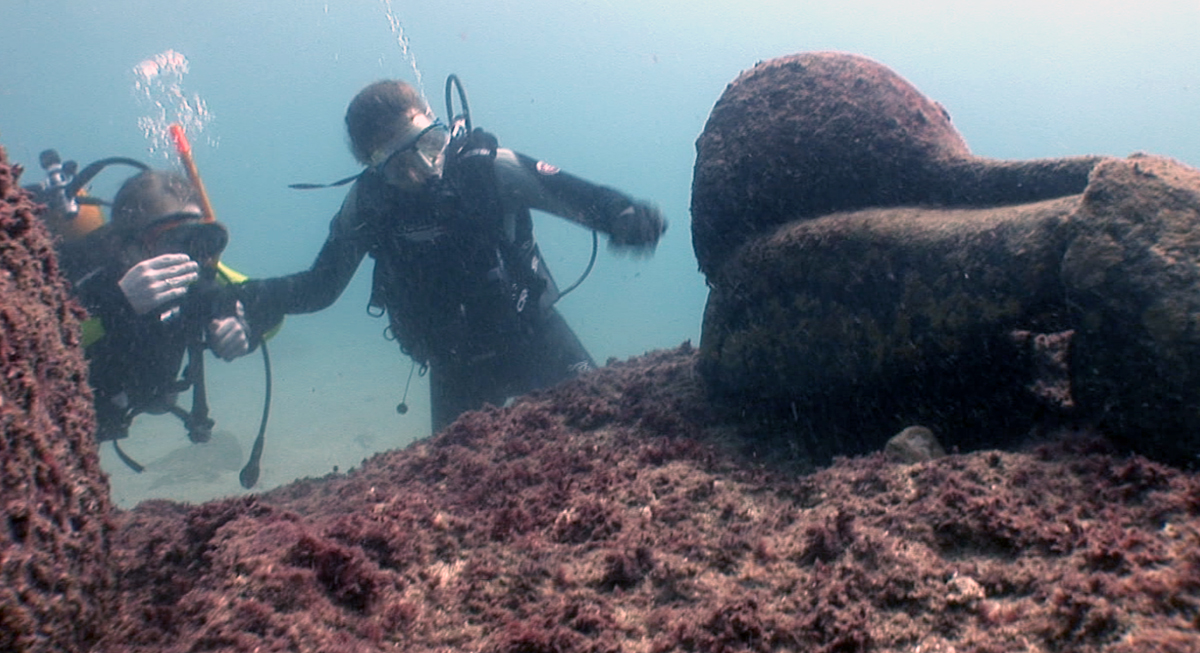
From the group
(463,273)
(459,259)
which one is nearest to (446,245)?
(459,259)

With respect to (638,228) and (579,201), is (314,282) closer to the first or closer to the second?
(579,201)

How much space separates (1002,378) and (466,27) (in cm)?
14853

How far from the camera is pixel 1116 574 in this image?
1840 mm

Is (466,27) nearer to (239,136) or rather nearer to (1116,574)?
(239,136)

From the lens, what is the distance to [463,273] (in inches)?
296

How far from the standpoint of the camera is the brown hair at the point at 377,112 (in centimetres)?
745

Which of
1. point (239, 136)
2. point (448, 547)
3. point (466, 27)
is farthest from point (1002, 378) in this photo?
point (239, 136)

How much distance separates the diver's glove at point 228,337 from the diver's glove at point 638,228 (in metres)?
4.42

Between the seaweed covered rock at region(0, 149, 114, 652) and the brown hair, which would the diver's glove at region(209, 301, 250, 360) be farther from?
the seaweed covered rock at region(0, 149, 114, 652)

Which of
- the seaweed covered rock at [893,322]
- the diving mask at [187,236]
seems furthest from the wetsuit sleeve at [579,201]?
the diving mask at [187,236]

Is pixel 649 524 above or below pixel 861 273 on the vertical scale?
below

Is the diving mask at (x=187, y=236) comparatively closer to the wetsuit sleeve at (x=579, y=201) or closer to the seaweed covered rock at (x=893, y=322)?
the wetsuit sleeve at (x=579, y=201)

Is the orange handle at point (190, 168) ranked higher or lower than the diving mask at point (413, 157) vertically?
higher

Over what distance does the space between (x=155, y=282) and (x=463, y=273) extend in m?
3.04
